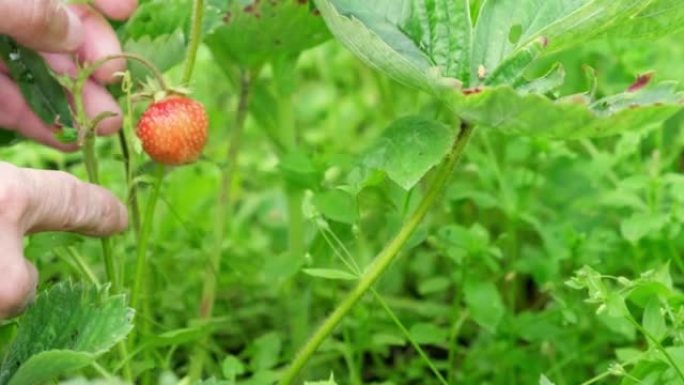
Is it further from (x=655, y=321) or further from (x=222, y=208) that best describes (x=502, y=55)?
(x=222, y=208)

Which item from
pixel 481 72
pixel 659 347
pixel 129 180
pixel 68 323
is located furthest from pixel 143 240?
pixel 659 347

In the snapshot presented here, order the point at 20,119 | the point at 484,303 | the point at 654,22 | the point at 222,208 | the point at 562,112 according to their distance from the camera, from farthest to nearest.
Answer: the point at 222,208 → the point at 484,303 → the point at 20,119 → the point at 654,22 → the point at 562,112

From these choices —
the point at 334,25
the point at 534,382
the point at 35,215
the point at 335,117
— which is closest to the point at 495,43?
the point at 334,25

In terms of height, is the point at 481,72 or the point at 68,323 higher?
the point at 481,72

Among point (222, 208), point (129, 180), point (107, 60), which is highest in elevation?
point (107, 60)

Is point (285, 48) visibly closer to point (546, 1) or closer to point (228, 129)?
point (546, 1)

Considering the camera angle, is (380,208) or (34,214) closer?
(34,214)

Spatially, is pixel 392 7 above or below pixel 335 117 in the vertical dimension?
above
